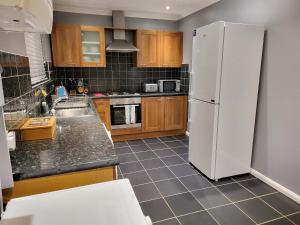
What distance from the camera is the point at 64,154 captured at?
1.27 m

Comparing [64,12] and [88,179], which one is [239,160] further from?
[64,12]

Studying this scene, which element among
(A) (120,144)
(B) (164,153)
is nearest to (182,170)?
(B) (164,153)

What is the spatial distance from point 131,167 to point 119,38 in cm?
253

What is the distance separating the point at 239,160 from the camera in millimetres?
2660

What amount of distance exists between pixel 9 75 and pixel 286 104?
2.58 meters

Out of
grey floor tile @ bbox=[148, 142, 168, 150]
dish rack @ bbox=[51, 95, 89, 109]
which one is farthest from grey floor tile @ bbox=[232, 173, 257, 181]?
dish rack @ bbox=[51, 95, 89, 109]

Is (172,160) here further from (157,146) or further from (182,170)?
(157,146)

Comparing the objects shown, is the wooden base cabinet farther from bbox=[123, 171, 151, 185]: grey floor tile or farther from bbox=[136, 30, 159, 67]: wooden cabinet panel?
bbox=[136, 30, 159, 67]: wooden cabinet panel

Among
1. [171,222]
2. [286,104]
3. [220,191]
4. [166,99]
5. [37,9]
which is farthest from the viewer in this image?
[166,99]

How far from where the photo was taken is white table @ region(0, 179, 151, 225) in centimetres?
77

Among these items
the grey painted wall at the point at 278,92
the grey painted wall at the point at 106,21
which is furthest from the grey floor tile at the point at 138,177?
the grey painted wall at the point at 106,21

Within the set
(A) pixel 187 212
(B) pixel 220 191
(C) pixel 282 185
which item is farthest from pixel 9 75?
(C) pixel 282 185

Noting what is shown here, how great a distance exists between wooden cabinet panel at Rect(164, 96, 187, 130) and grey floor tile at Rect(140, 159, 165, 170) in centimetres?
121

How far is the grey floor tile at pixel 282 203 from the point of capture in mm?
2082
